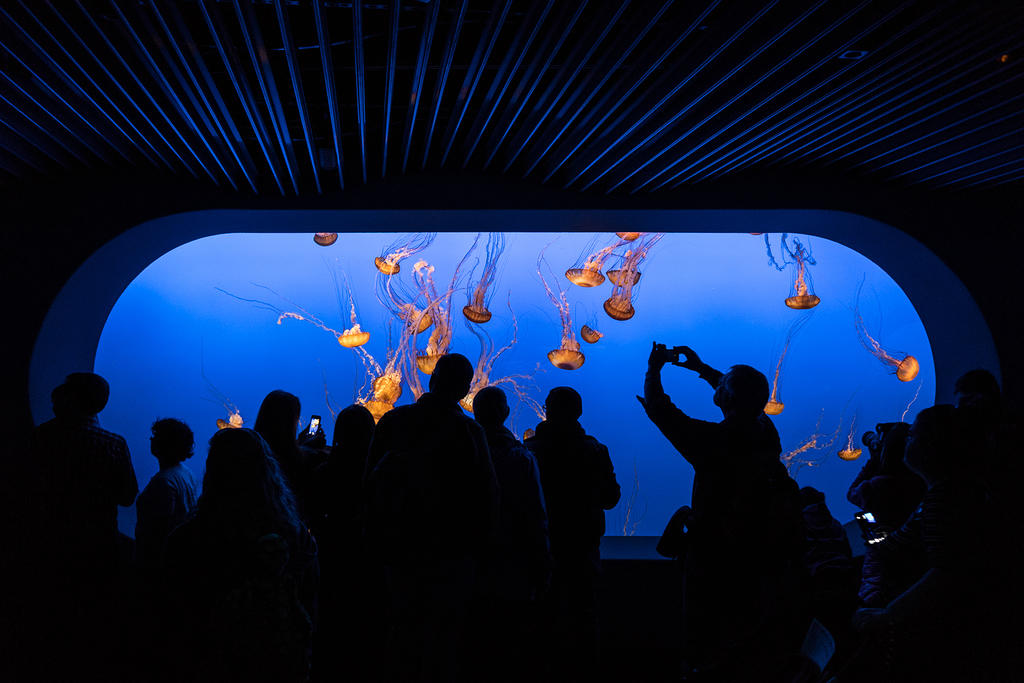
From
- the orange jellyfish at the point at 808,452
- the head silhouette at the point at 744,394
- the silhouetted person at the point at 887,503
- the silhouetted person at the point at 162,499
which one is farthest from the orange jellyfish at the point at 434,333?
the head silhouette at the point at 744,394

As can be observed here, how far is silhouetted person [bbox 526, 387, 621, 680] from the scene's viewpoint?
258 centimetres

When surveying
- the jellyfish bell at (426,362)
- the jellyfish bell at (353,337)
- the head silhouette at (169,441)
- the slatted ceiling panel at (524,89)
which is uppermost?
the slatted ceiling panel at (524,89)

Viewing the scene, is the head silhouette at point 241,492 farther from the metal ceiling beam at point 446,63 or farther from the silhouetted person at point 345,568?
the metal ceiling beam at point 446,63

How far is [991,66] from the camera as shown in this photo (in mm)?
2477

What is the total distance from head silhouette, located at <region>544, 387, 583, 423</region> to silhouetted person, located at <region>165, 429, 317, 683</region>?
51.1 inches

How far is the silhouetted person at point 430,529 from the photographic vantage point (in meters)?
1.96

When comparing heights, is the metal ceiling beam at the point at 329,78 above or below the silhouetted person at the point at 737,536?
above

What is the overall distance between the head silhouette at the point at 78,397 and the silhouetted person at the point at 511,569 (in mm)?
1589

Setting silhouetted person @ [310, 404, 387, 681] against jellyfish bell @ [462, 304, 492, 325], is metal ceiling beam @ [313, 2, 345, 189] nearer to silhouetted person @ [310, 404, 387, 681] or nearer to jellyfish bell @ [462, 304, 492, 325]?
silhouetted person @ [310, 404, 387, 681]

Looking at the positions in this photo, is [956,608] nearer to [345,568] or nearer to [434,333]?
[345,568]

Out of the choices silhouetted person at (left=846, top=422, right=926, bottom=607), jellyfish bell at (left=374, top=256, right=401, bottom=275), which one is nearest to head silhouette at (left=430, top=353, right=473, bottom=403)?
silhouetted person at (left=846, top=422, right=926, bottom=607)

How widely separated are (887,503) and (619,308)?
663 cm

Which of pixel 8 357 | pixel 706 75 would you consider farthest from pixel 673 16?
pixel 8 357

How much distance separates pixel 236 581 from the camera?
1570 millimetres
